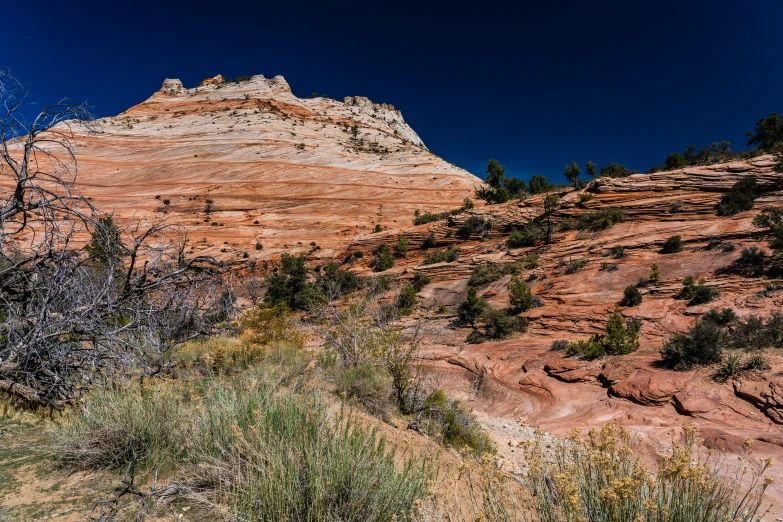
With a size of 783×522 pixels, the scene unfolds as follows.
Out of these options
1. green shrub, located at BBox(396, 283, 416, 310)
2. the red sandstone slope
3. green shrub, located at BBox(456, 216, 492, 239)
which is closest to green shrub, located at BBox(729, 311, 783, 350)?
green shrub, located at BBox(396, 283, 416, 310)

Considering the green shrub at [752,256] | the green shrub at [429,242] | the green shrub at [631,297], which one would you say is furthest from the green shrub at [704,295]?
the green shrub at [429,242]

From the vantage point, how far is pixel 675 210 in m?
18.0

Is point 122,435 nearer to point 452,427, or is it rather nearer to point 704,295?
point 452,427

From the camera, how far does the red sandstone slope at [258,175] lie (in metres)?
32.1

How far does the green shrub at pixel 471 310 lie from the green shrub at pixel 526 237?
7306mm

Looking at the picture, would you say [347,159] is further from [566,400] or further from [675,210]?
[566,400]

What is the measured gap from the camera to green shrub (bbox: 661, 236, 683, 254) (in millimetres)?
14703

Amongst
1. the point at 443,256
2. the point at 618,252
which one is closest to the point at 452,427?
the point at 618,252

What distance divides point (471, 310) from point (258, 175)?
31.6 metres

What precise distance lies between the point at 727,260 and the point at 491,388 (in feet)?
33.6

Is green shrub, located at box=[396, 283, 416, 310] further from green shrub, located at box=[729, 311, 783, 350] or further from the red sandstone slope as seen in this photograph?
green shrub, located at box=[729, 311, 783, 350]

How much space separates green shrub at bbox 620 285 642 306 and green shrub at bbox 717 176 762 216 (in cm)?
869

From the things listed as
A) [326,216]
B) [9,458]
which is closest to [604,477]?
[9,458]

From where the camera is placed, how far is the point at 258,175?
38.6m
